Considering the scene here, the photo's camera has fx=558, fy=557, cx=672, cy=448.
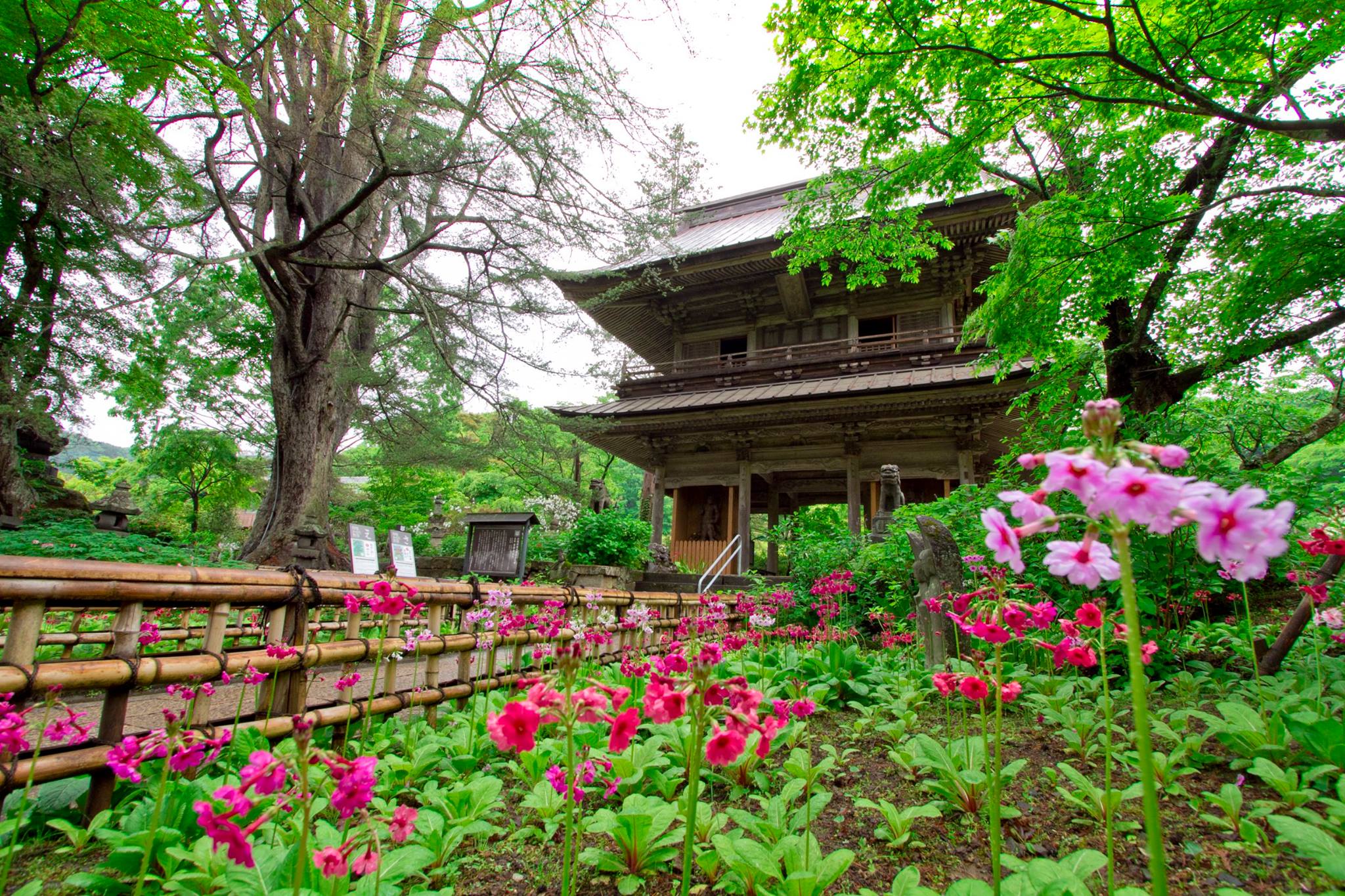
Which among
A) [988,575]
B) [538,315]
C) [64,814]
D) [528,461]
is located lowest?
[64,814]

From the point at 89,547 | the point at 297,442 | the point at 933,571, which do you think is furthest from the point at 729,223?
the point at 89,547

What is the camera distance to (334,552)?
889 centimetres

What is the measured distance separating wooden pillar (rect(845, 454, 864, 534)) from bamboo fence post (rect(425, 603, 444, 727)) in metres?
8.50

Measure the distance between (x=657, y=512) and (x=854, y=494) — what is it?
428 cm

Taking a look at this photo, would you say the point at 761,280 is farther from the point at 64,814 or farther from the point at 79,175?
the point at 64,814

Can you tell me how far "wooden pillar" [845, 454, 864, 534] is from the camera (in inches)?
413

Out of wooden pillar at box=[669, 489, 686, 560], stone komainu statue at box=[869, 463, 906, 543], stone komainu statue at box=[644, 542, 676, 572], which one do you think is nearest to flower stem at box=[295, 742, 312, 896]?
stone komainu statue at box=[869, 463, 906, 543]

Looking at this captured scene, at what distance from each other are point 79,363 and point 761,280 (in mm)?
11894

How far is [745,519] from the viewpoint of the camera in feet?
38.6

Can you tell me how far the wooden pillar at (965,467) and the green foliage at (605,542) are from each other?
616 cm

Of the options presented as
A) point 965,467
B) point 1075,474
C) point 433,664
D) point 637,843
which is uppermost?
point 965,467

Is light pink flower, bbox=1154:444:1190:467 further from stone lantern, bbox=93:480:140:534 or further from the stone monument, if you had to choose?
stone lantern, bbox=93:480:140:534

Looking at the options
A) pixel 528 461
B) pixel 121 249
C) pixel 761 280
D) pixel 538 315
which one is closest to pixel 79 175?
pixel 121 249

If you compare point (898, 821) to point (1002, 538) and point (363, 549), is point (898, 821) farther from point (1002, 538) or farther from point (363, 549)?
point (363, 549)
